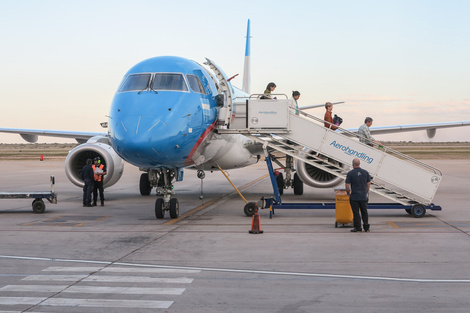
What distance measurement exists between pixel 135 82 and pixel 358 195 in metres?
5.54

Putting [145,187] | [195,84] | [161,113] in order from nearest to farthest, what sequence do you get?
[161,113], [195,84], [145,187]

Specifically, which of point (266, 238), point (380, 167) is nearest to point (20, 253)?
point (266, 238)

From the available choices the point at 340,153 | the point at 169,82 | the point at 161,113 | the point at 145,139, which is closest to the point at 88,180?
the point at 169,82

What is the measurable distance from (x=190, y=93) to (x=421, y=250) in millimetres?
6322

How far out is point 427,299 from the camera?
22.1 ft

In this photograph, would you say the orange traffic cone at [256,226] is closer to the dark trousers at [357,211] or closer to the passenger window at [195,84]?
the dark trousers at [357,211]

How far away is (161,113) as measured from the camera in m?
12.7

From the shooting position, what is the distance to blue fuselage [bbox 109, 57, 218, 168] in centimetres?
1250

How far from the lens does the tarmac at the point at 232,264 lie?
6719 millimetres

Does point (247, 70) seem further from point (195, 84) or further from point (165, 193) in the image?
point (165, 193)

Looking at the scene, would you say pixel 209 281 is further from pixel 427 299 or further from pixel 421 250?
pixel 421 250

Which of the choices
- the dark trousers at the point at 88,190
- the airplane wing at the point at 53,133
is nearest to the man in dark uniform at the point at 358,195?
the dark trousers at the point at 88,190

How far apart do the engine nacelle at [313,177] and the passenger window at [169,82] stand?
6383mm

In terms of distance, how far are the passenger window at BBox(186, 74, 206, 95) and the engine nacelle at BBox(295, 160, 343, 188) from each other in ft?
18.9
